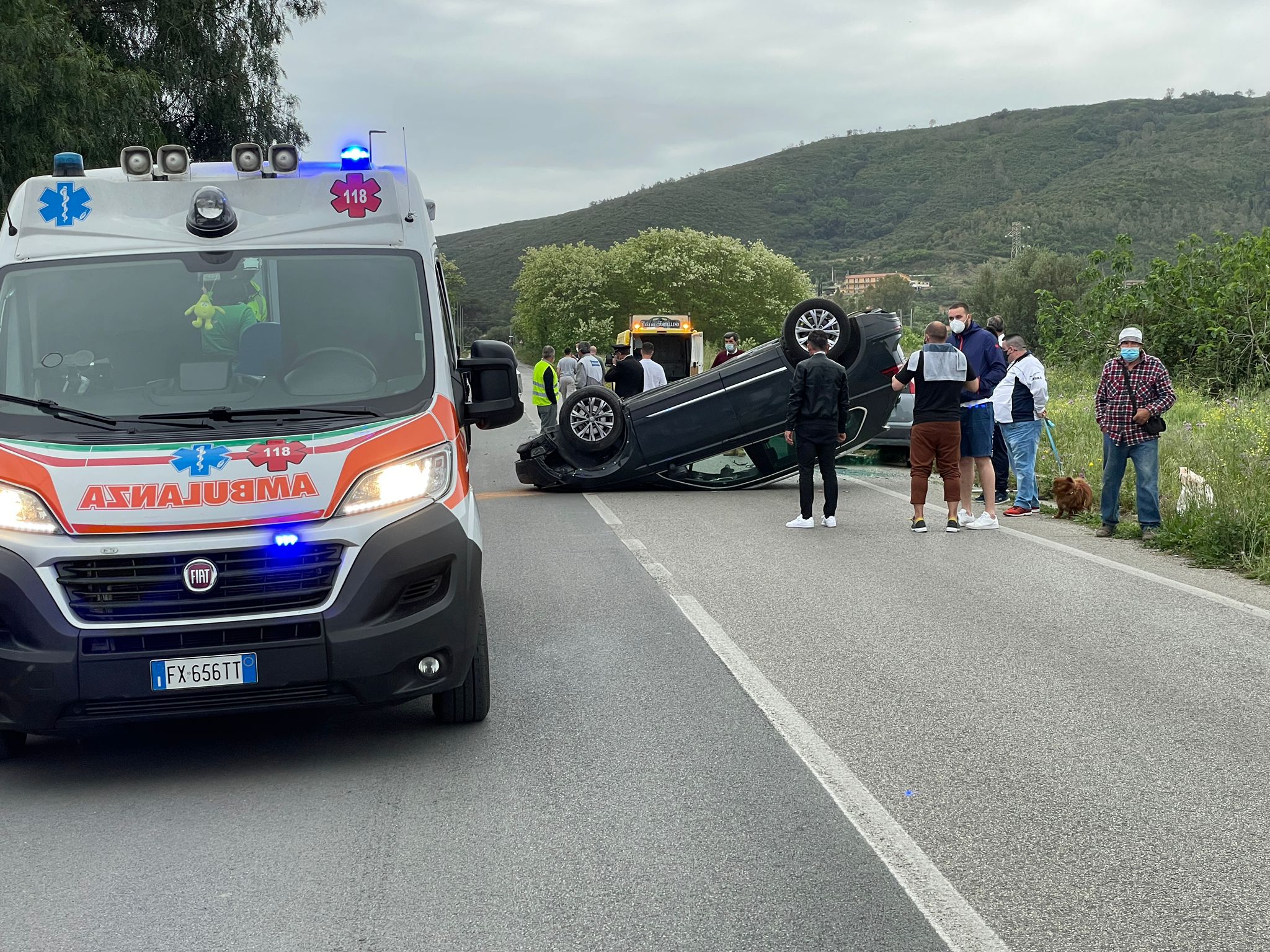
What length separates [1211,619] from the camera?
25.9 ft

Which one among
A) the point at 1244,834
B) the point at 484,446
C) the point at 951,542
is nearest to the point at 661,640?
the point at 1244,834

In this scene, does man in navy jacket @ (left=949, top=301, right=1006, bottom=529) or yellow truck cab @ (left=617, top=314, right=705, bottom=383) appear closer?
man in navy jacket @ (left=949, top=301, right=1006, bottom=529)

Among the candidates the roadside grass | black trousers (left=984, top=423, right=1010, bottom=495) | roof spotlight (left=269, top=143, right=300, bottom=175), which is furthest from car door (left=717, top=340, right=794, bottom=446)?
roof spotlight (left=269, top=143, right=300, bottom=175)

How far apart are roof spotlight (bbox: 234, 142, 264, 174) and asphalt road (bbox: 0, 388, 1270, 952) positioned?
8.34ft

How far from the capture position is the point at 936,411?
11734mm

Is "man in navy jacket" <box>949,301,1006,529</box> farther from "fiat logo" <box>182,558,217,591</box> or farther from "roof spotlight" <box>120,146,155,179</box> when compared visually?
"fiat logo" <box>182,558,217,591</box>

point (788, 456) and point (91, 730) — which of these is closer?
point (91, 730)

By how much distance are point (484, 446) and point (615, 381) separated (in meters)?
5.91

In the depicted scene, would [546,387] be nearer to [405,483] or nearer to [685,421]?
[685,421]

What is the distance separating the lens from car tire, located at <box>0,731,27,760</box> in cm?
536

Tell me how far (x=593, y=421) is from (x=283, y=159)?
377 inches

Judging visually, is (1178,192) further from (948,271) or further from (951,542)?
(951,542)

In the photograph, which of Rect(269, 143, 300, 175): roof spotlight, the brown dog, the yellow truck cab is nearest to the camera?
Rect(269, 143, 300, 175): roof spotlight

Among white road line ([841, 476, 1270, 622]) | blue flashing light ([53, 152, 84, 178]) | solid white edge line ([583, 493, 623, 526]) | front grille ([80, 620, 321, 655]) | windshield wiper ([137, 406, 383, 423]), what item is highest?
blue flashing light ([53, 152, 84, 178])
